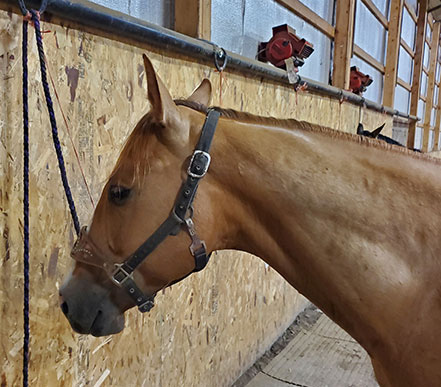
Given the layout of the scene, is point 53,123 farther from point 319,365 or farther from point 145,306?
point 319,365

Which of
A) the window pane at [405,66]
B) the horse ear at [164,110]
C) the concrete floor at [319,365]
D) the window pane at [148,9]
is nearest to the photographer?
the horse ear at [164,110]

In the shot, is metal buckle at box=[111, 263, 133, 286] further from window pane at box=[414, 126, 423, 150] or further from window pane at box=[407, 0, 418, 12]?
window pane at box=[414, 126, 423, 150]

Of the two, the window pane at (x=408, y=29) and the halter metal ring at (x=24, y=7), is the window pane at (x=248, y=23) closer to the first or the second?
the halter metal ring at (x=24, y=7)

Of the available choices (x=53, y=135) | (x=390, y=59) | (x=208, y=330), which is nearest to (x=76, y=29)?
(x=53, y=135)

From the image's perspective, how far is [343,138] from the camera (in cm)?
92

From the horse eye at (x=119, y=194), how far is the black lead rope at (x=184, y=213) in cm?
10

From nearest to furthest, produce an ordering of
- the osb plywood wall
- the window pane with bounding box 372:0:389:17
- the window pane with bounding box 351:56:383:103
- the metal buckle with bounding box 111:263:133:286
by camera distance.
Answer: the metal buckle with bounding box 111:263:133:286, the osb plywood wall, the window pane with bounding box 351:56:383:103, the window pane with bounding box 372:0:389:17

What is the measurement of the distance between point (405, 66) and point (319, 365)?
249 inches

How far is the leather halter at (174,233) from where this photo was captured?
0.84m

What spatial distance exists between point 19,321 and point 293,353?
1.87 m

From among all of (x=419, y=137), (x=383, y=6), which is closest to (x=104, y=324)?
(x=383, y=6)

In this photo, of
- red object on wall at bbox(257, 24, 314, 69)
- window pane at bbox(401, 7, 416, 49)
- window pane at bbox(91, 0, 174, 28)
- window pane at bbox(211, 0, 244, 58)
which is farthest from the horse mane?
window pane at bbox(401, 7, 416, 49)

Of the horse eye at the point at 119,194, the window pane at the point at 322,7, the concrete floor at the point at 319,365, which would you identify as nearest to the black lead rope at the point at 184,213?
the horse eye at the point at 119,194

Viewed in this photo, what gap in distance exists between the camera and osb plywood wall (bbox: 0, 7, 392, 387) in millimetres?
996
